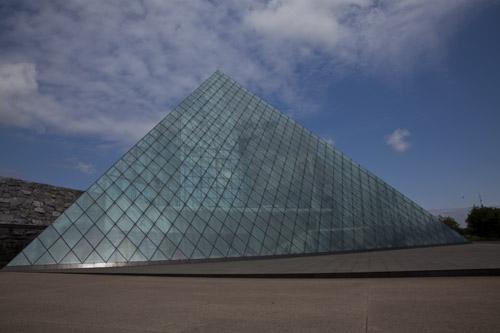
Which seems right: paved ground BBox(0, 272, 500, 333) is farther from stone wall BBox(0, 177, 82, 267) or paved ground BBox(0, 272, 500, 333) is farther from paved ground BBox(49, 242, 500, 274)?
stone wall BBox(0, 177, 82, 267)

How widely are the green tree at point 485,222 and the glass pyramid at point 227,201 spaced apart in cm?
3229

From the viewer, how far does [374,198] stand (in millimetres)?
27891

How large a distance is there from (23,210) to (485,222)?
62692mm

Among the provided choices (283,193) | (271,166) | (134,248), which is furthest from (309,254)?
(134,248)

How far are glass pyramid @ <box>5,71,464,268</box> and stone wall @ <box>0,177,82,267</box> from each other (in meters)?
4.42

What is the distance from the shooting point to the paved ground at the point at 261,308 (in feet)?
14.8

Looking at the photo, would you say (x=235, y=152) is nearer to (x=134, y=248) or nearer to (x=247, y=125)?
(x=247, y=125)

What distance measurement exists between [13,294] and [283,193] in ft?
58.1

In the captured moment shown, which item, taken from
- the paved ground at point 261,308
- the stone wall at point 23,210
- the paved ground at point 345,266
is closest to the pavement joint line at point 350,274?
the paved ground at point 345,266

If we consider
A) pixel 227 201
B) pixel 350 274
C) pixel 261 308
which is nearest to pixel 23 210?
pixel 227 201

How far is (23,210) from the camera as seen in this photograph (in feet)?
70.6

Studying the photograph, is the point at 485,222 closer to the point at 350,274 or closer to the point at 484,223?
the point at 484,223

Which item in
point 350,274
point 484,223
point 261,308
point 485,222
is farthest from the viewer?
point 484,223

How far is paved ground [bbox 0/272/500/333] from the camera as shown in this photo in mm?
4523
